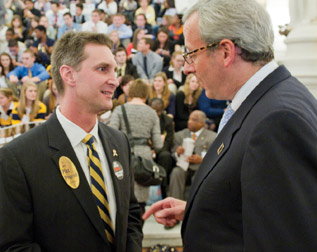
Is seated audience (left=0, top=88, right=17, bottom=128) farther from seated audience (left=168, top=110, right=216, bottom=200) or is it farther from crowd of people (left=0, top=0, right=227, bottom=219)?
seated audience (left=168, top=110, right=216, bottom=200)

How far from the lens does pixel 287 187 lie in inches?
46.1

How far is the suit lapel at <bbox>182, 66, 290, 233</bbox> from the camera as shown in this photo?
1.43 metres

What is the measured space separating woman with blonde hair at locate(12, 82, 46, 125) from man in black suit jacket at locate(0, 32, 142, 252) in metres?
4.41

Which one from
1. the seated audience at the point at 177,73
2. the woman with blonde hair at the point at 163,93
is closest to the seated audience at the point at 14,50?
the seated audience at the point at 177,73

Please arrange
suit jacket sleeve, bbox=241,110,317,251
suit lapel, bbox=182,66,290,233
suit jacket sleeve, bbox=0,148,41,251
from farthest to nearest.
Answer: suit jacket sleeve, bbox=0,148,41,251
suit lapel, bbox=182,66,290,233
suit jacket sleeve, bbox=241,110,317,251

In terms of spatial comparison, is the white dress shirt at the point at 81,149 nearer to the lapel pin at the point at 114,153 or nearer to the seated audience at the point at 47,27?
the lapel pin at the point at 114,153

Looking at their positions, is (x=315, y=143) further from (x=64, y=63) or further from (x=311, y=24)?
(x=311, y=24)

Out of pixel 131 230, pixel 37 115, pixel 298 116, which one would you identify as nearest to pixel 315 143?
pixel 298 116

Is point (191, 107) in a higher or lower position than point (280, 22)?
lower

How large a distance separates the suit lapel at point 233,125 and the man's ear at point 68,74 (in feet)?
2.91

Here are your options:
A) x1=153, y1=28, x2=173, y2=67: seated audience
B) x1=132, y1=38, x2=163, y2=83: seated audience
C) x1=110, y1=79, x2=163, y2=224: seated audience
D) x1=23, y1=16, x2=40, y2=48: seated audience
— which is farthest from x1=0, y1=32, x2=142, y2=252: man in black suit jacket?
x1=23, y1=16, x2=40, y2=48: seated audience

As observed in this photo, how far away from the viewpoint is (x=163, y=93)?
6.52m

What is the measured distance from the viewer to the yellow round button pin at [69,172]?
183 centimetres

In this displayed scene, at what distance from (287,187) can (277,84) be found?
42cm
